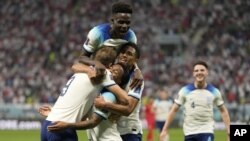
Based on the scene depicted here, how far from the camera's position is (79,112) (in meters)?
8.24

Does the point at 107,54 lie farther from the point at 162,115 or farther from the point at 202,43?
the point at 202,43

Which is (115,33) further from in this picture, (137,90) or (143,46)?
(143,46)

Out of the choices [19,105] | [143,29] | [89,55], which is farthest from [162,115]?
[143,29]

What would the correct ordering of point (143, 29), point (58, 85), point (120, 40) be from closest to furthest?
point (120, 40) → point (58, 85) → point (143, 29)

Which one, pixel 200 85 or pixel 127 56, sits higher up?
pixel 127 56

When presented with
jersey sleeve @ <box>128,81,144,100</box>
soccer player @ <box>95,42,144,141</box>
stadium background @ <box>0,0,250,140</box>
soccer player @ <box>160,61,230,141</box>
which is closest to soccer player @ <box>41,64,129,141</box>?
soccer player @ <box>95,42,144,141</box>

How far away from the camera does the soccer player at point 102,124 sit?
8.14 m

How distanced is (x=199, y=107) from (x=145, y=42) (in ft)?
94.7

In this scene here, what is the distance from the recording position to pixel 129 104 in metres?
8.60

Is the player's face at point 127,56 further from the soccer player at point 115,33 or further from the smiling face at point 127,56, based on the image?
the soccer player at point 115,33

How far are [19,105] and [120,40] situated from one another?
24560 mm

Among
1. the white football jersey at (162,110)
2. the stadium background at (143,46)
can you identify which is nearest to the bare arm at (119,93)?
the white football jersey at (162,110)

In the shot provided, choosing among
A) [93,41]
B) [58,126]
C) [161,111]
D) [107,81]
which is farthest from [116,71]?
[161,111]

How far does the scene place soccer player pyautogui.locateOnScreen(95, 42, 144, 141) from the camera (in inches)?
331
